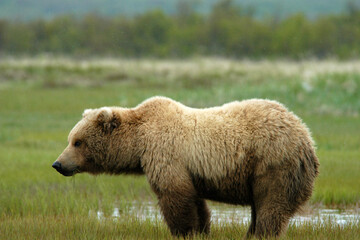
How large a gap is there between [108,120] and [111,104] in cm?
1732

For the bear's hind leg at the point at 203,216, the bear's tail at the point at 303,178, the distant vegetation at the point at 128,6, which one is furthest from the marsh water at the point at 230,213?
the distant vegetation at the point at 128,6

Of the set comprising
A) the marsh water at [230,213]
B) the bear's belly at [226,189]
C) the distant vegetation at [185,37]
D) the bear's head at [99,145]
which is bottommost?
the marsh water at [230,213]

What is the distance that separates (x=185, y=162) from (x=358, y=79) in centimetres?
1676

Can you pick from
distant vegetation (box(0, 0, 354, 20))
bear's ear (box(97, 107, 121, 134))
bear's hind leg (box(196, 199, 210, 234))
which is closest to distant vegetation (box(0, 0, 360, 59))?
bear's hind leg (box(196, 199, 210, 234))

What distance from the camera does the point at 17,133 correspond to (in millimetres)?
16578

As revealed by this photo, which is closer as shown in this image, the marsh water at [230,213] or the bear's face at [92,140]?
the bear's face at [92,140]

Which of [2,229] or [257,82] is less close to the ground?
[257,82]

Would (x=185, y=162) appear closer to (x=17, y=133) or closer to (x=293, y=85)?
(x=17, y=133)

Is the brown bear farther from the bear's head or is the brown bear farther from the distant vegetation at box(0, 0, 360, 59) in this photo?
the distant vegetation at box(0, 0, 360, 59)

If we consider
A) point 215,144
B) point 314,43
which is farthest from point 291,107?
point 314,43

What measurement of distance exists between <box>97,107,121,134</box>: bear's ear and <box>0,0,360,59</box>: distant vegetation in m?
54.7

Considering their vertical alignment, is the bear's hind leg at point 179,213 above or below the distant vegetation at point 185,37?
below

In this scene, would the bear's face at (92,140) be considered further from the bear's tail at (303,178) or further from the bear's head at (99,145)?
the bear's tail at (303,178)

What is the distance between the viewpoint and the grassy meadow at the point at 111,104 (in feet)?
22.6
